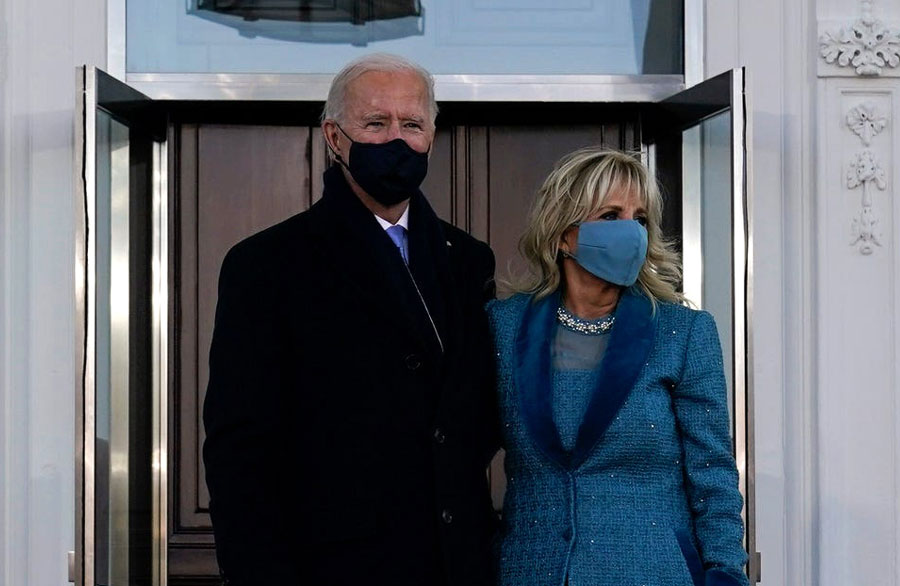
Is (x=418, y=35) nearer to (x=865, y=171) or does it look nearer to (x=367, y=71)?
(x=865, y=171)

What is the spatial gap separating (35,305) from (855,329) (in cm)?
236

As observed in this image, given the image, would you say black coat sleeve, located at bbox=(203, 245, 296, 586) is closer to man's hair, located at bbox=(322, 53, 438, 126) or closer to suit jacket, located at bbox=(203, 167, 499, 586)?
suit jacket, located at bbox=(203, 167, 499, 586)

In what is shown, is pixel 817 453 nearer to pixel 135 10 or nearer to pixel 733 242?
pixel 733 242

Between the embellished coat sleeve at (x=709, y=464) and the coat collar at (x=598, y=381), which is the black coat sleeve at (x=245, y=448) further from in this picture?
the embellished coat sleeve at (x=709, y=464)

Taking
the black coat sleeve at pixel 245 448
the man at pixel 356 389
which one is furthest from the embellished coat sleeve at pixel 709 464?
the black coat sleeve at pixel 245 448

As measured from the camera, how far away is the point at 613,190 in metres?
2.87

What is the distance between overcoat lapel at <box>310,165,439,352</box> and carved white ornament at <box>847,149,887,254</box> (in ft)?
6.59

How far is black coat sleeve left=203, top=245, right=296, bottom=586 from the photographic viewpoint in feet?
8.64

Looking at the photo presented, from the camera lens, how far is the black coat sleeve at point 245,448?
104 inches

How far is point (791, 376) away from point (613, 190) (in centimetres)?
176

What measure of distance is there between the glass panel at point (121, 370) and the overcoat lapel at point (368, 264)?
4.19ft

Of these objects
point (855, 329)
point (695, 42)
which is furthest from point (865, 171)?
point (695, 42)

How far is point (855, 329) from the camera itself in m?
4.42

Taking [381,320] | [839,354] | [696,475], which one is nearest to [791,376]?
[839,354]
